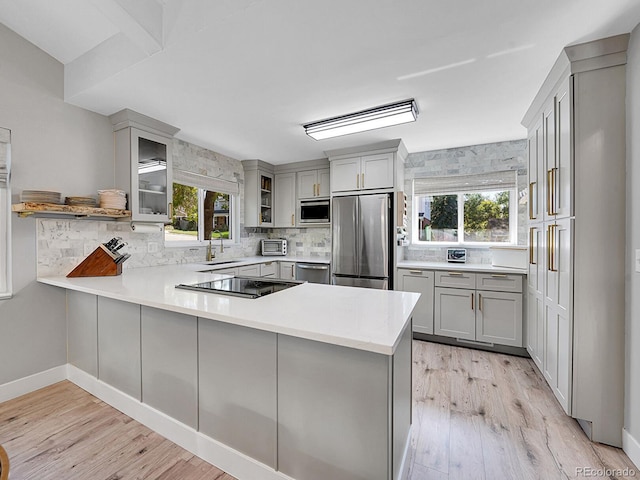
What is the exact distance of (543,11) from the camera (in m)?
1.53

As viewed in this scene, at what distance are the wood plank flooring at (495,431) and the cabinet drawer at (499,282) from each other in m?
0.77

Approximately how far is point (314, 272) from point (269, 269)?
26.2 inches

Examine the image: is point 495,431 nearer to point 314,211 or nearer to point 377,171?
point 377,171

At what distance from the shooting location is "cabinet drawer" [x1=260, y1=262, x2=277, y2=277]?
4080 millimetres

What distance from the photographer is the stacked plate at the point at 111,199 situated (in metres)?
2.63

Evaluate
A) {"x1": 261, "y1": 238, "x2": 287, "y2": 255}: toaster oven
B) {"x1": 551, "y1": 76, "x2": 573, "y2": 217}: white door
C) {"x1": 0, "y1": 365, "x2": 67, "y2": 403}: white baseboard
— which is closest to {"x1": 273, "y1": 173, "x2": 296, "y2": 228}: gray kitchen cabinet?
{"x1": 261, "y1": 238, "x2": 287, "y2": 255}: toaster oven

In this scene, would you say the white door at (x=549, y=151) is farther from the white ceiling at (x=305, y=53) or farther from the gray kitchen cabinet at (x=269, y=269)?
the gray kitchen cabinet at (x=269, y=269)

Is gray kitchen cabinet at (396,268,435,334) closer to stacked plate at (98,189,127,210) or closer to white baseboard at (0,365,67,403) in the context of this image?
stacked plate at (98,189,127,210)

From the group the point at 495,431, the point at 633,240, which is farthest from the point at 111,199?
the point at 633,240

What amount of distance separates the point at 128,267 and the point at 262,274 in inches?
63.1

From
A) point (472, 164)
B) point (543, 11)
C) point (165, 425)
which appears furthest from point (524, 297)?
point (165, 425)

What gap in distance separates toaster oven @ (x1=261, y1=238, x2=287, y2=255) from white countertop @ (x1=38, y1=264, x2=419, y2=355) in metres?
2.52

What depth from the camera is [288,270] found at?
4.33m

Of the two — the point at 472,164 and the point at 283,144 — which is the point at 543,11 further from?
the point at 283,144
